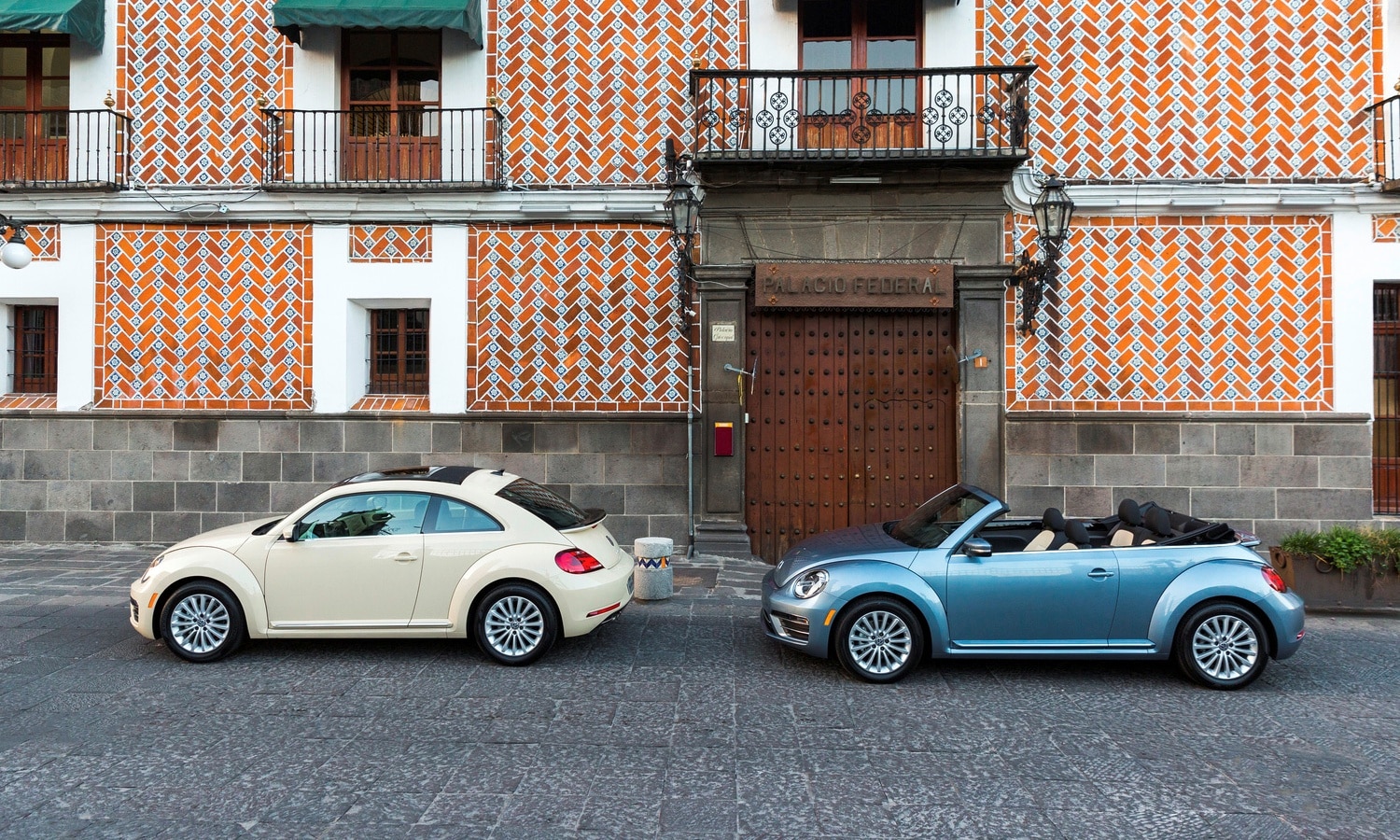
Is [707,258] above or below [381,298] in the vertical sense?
above

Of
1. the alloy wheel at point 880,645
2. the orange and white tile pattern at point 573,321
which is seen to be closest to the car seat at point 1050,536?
the alloy wheel at point 880,645

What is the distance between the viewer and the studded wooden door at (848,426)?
11.6 metres

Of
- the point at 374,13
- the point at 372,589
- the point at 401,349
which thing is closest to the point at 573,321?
the point at 401,349

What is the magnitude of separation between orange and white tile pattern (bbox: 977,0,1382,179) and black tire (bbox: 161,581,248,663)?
1057cm

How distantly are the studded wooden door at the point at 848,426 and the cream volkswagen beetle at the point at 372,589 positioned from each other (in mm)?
5017

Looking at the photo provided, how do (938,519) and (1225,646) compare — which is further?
(938,519)

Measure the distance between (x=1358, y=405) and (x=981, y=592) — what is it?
311 inches

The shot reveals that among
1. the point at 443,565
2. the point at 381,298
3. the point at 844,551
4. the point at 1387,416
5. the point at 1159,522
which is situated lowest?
the point at 443,565

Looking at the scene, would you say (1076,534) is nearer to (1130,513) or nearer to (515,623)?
(1130,513)

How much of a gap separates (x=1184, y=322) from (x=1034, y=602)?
662 cm

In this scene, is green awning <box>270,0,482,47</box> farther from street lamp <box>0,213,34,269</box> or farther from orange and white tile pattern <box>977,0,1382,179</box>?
orange and white tile pattern <box>977,0,1382,179</box>

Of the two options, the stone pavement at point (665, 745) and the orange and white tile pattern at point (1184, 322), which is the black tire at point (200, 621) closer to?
the stone pavement at point (665, 745)

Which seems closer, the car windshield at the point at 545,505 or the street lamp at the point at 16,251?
the car windshield at the point at 545,505

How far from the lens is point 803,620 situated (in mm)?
6617
